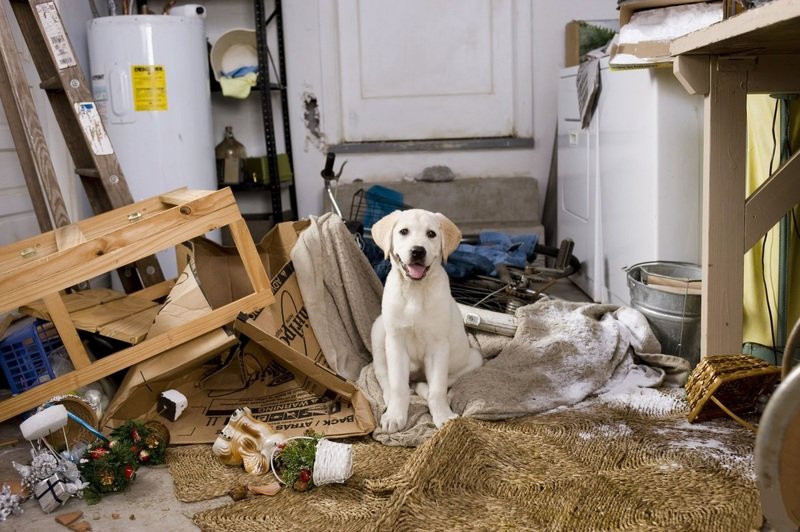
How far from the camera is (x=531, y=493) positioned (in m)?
1.75

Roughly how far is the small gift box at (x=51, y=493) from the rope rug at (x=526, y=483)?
0.27 meters

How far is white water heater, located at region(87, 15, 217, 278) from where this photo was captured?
3.48m

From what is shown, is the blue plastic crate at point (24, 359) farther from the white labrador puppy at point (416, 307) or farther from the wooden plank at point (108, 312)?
the white labrador puppy at point (416, 307)

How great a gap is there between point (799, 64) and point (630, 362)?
42.5 inches

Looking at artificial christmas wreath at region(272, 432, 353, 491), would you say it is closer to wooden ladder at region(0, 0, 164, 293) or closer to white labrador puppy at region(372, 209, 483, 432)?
white labrador puppy at region(372, 209, 483, 432)

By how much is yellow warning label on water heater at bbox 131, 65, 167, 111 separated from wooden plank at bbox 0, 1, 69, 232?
647mm

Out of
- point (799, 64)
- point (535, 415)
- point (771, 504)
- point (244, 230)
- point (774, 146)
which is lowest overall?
point (535, 415)

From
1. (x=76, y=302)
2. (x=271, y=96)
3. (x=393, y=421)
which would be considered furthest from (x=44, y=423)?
(x=271, y=96)

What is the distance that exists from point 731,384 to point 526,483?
24.7 inches

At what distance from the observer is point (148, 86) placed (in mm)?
3516

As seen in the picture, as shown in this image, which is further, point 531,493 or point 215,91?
point 215,91

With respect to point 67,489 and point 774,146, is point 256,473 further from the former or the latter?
point 774,146

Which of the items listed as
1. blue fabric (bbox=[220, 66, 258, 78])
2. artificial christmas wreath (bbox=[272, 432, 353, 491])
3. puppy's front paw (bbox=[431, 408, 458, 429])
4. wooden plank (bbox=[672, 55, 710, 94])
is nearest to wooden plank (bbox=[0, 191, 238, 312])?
artificial christmas wreath (bbox=[272, 432, 353, 491])

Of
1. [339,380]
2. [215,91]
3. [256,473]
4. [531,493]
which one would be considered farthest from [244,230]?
[215,91]
